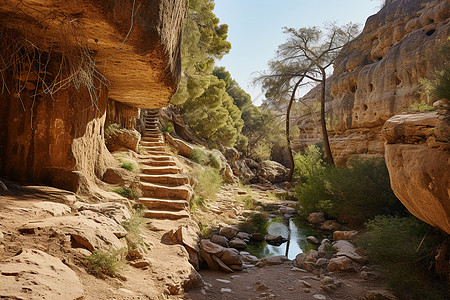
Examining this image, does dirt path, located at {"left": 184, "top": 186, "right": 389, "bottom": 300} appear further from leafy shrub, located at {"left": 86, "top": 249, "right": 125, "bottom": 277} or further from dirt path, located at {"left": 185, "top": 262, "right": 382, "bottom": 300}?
leafy shrub, located at {"left": 86, "top": 249, "right": 125, "bottom": 277}

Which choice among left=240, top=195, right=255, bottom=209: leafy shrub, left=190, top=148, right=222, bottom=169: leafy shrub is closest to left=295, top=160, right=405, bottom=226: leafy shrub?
left=240, top=195, right=255, bottom=209: leafy shrub

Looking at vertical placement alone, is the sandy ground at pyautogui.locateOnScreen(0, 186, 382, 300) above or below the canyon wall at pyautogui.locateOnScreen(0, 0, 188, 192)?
below

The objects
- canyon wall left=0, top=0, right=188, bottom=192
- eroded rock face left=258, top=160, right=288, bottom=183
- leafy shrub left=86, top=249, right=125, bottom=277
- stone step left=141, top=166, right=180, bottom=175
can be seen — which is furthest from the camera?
eroded rock face left=258, top=160, right=288, bottom=183

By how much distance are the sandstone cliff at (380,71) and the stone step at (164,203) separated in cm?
875

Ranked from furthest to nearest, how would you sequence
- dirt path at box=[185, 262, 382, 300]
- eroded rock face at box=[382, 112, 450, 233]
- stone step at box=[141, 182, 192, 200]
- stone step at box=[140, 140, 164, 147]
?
stone step at box=[140, 140, 164, 147]
stone step at box=[141, 182, 192, 200]
dirt path at box=[185, 262, 382, 300]
eroded rock face at box=[382, 112, 450, 233]

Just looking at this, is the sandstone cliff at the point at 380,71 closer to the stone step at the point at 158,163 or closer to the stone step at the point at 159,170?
the stone step at the point at 159,170

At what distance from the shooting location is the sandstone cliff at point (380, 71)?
29.7ft

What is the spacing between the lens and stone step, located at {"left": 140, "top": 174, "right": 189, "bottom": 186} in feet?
20.9

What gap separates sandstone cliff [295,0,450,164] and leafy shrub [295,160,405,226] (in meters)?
3.62

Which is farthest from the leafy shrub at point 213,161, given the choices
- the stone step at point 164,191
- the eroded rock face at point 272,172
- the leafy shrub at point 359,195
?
the eroded rock face at point 272,172

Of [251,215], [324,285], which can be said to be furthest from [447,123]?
[251,215]

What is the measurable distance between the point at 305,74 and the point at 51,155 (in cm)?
1118

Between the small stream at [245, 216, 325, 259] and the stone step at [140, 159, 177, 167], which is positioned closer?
the small stream at [245, 216, 325, 259]

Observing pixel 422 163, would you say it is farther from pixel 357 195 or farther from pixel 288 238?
pixel 288 238
